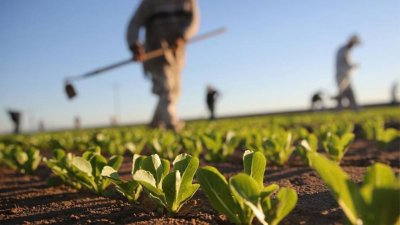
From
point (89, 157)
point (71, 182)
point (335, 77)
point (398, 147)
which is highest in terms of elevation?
point (335, 77)

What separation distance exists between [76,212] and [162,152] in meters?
1.74

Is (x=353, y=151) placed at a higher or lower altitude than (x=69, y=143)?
lower

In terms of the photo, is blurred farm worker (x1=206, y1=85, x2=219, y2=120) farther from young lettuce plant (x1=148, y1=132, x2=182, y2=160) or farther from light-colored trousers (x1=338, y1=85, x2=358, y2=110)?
young lettuce plant (x1=148, y1=132, x2=182, y2=160)

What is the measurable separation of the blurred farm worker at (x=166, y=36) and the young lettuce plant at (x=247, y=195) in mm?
6253

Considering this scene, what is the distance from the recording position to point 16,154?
3389mm

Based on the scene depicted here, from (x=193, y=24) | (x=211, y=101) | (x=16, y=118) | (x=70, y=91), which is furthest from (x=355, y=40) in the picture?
(x=16, y=118)

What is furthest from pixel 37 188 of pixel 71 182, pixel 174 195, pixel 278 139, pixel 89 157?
pixel 278 139

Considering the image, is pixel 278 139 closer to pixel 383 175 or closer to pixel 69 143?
pixel 383 175

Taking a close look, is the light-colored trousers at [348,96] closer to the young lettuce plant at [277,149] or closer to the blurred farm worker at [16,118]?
the young lettuce plant at [277,149]

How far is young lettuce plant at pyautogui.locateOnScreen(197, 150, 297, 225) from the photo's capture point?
1222 millimetres

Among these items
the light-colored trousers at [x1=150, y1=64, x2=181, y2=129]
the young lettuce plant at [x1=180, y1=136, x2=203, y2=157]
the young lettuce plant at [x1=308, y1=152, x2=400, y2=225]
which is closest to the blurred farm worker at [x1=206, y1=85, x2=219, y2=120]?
the light-colored trousers at [x1=150, y1=64, x2=181, y2=129]

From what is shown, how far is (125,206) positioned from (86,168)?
286 mm

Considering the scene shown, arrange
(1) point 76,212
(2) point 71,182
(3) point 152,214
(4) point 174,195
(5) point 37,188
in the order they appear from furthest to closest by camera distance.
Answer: (5) point 37,188
(2) point 71,182
(1) point 76,212
(3) point 152,214
(4) point 174,195

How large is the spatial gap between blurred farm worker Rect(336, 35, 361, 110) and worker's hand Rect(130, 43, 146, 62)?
8.88 metres
